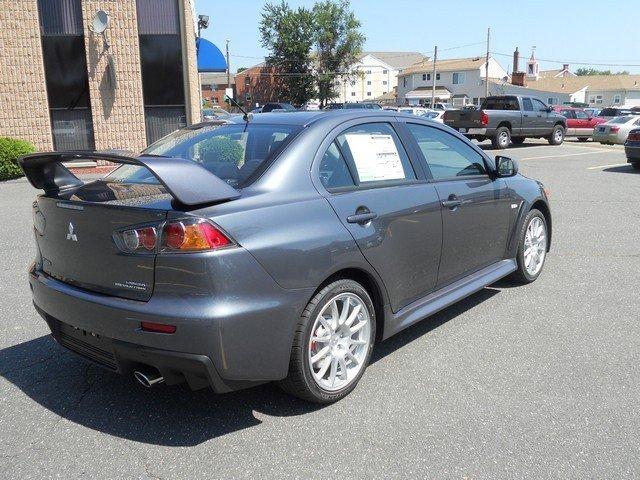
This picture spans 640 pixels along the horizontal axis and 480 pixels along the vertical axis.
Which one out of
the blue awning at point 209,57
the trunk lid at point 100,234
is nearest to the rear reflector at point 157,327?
the trunk lid at point 100,234

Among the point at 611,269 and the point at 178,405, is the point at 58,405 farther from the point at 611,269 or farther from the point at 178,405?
the point at 611,269

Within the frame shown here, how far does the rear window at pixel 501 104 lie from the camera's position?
74.0 ft

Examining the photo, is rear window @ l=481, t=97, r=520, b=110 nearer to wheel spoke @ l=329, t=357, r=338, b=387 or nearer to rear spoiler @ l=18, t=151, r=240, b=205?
wheel spoke @ l=329, t=357, r=338, b=387

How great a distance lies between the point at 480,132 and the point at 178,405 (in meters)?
20.0

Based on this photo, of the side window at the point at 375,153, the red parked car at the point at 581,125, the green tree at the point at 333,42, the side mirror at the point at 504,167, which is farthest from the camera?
the green tree at the point at 333,42

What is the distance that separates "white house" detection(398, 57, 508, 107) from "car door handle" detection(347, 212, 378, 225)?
257 feet

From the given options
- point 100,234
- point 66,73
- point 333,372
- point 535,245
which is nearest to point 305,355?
point 333,372

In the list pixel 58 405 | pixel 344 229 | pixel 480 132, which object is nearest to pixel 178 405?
pixel 58 405

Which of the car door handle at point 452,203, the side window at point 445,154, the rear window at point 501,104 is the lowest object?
the car door handle at point 452,203

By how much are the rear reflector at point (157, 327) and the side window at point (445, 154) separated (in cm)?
228

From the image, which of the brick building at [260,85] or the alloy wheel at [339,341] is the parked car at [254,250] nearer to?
the alloy wheel at [339,341]

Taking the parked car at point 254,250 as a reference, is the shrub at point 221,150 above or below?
above

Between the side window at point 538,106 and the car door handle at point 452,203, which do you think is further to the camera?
the side window at point 538,106

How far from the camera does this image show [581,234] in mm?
7879
